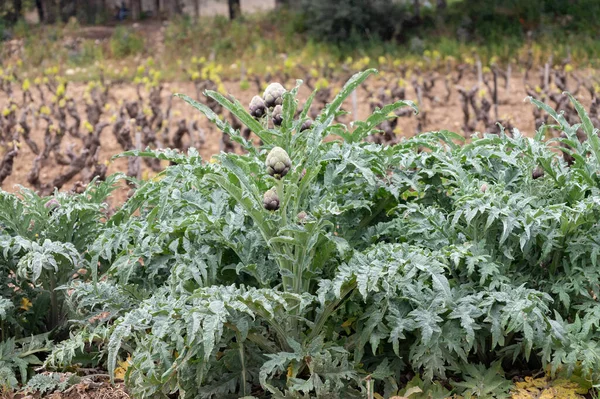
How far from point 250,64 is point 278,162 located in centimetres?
1009

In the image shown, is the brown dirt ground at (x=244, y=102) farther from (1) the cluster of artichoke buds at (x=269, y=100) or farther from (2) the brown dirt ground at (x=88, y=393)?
(1) the cluster of artichoke buds at (x=269, y=100)

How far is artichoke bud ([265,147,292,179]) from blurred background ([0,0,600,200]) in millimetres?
4104

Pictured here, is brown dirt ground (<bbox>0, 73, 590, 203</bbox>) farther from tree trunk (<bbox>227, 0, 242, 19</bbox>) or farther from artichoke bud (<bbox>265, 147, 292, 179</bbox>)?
tree trunk (<bbox>227, 0, 242, 19</bbox>)

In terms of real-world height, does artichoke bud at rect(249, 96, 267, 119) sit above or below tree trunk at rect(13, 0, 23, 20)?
above

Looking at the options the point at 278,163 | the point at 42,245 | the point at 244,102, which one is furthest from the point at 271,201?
→ the point at 244,102

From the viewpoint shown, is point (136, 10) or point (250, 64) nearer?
point (250, 64)

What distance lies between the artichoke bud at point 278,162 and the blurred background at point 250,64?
4.10 metres

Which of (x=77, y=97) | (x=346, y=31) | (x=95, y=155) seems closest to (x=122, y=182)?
(x=95, y=155)

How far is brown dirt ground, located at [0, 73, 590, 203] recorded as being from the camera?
8.29 m

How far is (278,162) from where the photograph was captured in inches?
122

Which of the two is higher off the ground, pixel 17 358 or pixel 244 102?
pixel 17 358

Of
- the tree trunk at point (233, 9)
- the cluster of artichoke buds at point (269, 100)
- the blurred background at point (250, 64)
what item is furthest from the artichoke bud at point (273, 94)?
the tree trunk at point (233, 9)

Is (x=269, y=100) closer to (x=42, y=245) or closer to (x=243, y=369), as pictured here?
(x=243, y=369)

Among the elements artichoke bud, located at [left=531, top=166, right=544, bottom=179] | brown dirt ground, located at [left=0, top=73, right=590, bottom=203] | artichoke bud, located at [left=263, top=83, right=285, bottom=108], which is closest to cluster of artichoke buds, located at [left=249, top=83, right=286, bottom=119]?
artichoke bud, located at [left=263, top=83, right=285, bottom=108]
